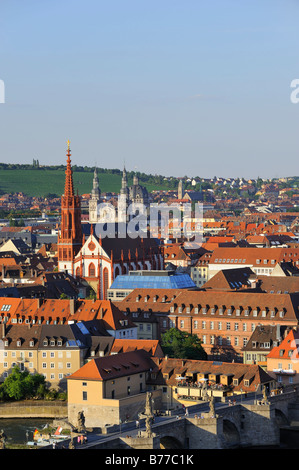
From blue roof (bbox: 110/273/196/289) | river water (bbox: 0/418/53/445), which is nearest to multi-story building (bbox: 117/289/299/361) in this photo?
blue roof (bbox: 110/273/196/289)

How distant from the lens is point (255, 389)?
70188 mm

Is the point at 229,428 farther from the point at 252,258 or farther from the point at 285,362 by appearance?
the point at 252,258

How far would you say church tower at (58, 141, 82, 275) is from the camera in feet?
440

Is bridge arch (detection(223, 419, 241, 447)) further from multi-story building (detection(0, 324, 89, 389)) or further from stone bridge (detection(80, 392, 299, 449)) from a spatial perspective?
multi-story building (detection(0, 324, 89, 389))

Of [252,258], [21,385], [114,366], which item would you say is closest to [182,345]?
[21,385]

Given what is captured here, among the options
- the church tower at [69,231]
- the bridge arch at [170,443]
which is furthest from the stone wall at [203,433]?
the church tower at [69,231]

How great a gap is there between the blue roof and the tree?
15.6 m

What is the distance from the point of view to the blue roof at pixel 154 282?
104 m

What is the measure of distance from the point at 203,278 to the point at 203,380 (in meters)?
72.1

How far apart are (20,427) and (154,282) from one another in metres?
34.2

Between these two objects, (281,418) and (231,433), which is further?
(281,418)

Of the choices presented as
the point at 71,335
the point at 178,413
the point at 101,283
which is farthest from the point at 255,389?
the point at 101,283

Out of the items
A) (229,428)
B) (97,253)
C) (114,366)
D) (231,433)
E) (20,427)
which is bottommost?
(20,427)

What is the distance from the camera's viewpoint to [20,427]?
2835 inches
